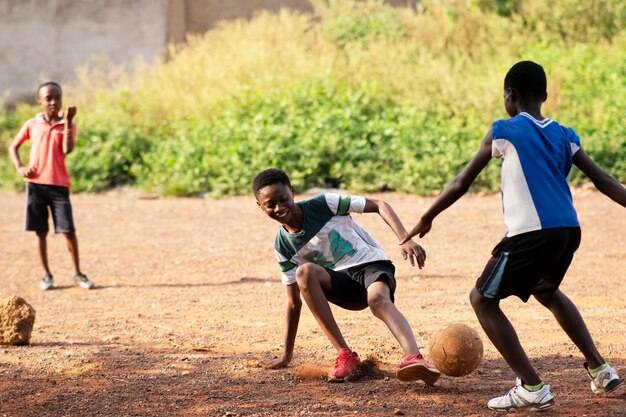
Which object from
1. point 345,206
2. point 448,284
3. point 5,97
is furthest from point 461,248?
point 5,97

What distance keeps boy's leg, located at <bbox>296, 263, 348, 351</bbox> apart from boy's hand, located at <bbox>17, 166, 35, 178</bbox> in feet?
13.6

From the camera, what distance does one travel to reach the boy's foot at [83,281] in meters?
8.02

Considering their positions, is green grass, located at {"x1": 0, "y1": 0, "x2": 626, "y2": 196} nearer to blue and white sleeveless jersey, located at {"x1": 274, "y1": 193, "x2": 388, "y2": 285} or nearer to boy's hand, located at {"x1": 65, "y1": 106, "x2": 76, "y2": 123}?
boy's hand, located at {"x1": 65, "y1": 106, "x2": 76, "y2": 123}

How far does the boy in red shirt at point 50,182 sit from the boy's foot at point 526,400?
16.2ft

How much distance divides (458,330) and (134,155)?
36.3ft

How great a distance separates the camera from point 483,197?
11773 mm

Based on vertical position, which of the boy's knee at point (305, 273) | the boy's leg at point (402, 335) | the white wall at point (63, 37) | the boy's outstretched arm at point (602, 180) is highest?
the white wall at point (63, 37)

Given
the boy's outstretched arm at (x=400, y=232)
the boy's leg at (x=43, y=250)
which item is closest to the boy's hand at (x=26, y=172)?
the boy's leg at (x=43, y=250)

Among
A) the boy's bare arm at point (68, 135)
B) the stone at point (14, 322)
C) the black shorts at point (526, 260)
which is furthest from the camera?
the boy's bare arm at point (68, 135)

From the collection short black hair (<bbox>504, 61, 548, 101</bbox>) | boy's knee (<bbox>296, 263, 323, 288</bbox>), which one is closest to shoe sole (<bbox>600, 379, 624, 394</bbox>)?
short black hair (<bbox>504, 61, 548, 101</bbox>)

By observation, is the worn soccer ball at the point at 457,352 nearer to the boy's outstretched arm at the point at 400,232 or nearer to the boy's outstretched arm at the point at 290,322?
the boy's outstretched arm at the point at 400,232

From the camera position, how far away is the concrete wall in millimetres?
17562

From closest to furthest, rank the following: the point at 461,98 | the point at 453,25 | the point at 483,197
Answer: the point at 483,197 < the point at 461,98 < the point at 453,25

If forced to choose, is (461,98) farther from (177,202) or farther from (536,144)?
(536,144)
